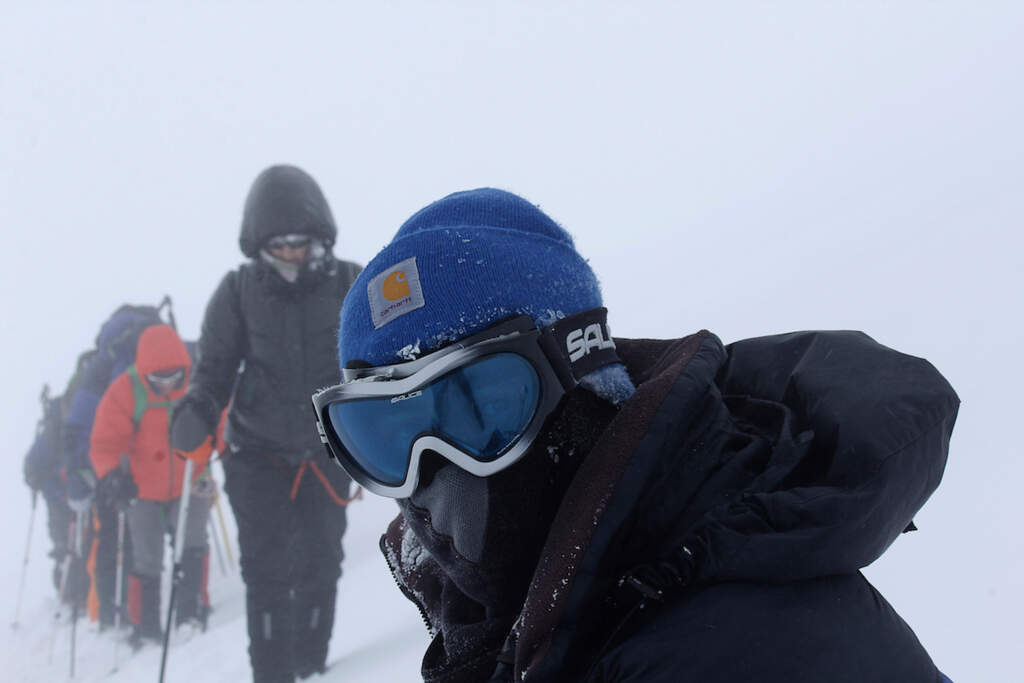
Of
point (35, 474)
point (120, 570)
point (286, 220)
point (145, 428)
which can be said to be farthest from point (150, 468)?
point (35, 474)

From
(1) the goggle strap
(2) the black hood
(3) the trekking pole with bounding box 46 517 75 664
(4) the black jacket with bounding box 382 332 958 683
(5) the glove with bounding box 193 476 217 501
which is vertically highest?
(2) the black hood

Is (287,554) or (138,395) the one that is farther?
(138,395)

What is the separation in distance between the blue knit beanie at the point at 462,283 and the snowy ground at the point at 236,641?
221 cm

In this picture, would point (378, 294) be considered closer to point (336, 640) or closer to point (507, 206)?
Result: point (507, 206)

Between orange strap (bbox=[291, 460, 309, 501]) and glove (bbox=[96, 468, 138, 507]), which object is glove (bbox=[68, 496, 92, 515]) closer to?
glove (bbox=[96, 468, 138, 507])

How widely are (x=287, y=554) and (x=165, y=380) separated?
3301mm

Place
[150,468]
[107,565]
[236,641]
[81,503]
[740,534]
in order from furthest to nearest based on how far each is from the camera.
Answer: [107,565], [81,503], [150,468], [236,641], [740,534]

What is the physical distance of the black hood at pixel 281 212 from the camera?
413 centimetres

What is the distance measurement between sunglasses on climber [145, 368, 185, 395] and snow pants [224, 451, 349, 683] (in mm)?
3006

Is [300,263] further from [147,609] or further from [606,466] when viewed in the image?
[147,609]

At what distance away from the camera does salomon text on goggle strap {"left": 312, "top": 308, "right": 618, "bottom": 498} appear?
1.22 m

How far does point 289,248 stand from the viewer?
13.5 ft

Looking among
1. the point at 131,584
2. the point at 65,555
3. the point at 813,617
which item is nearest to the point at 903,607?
the point at 813,617

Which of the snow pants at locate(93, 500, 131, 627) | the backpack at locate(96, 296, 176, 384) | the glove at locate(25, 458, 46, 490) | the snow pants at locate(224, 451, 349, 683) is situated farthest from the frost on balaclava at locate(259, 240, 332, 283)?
the glove at locate(25, 458, 46, 490)
